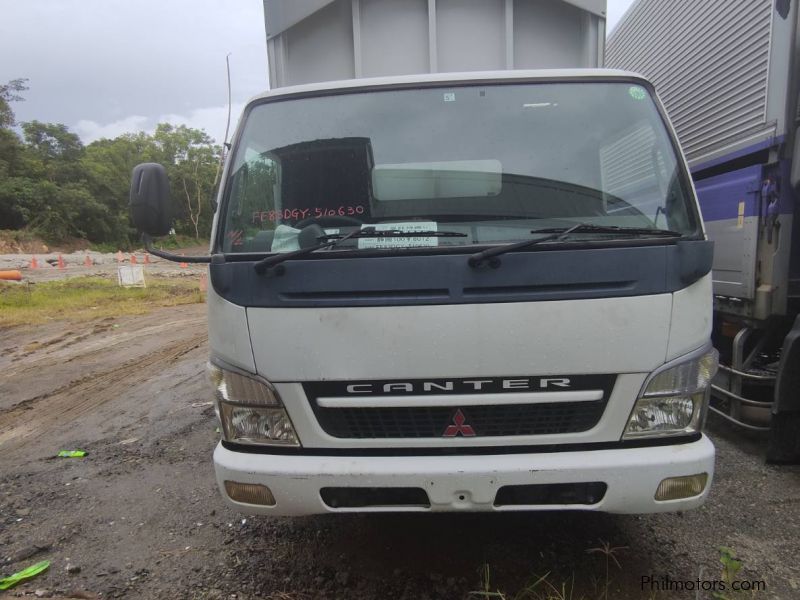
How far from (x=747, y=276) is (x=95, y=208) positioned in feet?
177

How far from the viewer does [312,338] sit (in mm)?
2174

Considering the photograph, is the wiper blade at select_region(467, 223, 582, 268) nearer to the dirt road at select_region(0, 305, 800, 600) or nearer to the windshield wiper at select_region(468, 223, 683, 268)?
the windshield wiper at select_region(468, 223, 683, 268)

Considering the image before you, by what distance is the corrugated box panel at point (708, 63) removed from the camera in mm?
3469

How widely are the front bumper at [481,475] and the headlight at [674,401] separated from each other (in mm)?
75

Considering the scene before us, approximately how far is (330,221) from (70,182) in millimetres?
56898

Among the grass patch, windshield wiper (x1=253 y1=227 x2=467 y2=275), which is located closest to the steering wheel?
windshield wiper (x1=253 y1=227 x2=467 y2=275)

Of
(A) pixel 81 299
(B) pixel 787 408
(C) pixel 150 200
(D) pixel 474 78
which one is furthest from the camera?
(A) pixel 81 299

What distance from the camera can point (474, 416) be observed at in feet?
7.20

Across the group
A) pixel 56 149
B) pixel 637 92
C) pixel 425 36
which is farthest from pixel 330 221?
pixel 56 149

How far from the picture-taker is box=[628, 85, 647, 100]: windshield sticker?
2.63 m

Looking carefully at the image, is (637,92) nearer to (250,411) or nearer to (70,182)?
(250,411)

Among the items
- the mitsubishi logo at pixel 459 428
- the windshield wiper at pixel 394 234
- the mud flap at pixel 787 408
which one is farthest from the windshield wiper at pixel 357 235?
the mud flap at pixel 787 408

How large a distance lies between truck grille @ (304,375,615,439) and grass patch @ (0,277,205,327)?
36.0 ft

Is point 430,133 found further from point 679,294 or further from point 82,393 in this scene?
point 82,393
